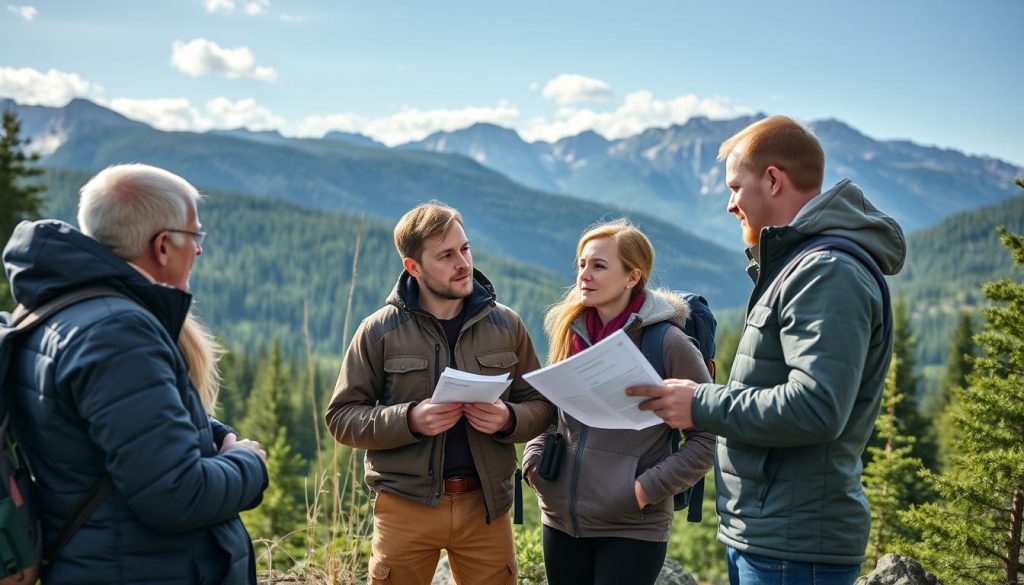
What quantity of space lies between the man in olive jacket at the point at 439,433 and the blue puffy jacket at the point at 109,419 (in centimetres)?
122

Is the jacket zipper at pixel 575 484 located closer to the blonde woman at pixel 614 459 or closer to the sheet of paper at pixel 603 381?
the blonde woman at pixel 614 459

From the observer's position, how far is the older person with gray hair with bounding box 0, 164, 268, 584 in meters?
2.19

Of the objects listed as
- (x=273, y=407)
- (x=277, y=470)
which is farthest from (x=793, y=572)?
(x=273, y=407)

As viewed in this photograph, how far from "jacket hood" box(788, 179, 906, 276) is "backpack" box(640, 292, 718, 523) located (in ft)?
3.35

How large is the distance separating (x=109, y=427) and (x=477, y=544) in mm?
1944

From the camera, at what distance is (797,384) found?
2410mm

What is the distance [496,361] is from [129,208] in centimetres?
175

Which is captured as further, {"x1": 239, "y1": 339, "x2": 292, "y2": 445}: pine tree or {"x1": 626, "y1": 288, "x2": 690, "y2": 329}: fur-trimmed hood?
{"x1": 239, "y1": 339, "x2": 292, "y2": 445}: pine tree

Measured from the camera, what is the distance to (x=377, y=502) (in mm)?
3678

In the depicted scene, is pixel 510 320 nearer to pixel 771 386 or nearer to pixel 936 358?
pixel 771 386

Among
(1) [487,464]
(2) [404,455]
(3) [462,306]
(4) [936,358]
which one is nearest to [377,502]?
(2) [404,455]

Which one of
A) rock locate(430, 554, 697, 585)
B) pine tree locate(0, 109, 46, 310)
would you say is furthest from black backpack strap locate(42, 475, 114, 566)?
pine tree locate(0, 109, 46, 310)

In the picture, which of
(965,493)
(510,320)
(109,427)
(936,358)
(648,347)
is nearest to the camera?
(109,427)

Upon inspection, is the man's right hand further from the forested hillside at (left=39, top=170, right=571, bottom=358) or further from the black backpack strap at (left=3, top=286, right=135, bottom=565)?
the forested hillside at (left=39, top=170, right=571, bottom=358)
